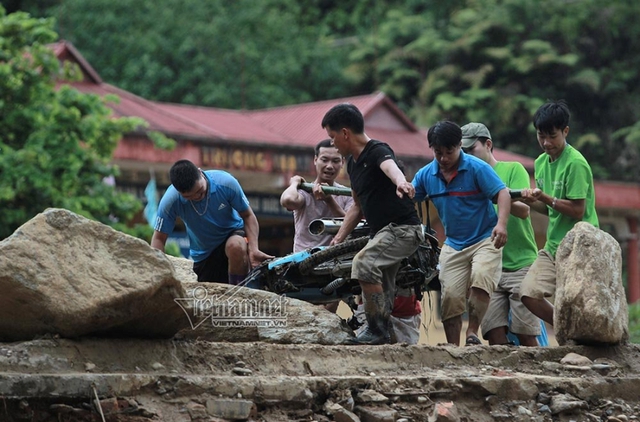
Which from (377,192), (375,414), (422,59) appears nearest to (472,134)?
(377,192)

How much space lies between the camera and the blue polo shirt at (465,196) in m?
7.49

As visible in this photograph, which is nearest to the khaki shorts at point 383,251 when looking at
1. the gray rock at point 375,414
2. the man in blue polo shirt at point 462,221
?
the man in blue polo shirt at point 462,221

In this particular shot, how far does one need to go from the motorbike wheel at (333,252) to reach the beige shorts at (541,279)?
1099 millimetres

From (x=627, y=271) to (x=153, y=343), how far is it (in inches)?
773

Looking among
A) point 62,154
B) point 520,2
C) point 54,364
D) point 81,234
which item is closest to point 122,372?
point 54,364

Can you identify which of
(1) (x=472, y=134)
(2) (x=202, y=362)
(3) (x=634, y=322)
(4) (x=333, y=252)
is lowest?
(3) (x=634, y=322)

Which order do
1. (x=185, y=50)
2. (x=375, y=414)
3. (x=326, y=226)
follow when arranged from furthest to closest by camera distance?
(x=185, y=50) < (x=326, y=226) < (x=375, y=414)

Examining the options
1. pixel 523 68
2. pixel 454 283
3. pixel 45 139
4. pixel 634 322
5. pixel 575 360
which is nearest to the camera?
pixel 575 360

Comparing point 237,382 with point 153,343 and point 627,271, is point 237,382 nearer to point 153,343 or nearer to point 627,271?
point 153,343

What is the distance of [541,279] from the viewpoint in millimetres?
7695

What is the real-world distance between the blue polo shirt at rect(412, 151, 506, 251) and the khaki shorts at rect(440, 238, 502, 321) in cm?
7

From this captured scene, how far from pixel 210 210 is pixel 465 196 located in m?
1.70

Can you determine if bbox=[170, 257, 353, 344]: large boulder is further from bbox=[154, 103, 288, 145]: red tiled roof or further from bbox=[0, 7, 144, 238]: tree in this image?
bbox=[154, 103, 288, 145]: red tiled roof

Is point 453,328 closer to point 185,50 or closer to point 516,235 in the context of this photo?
point 516,235
